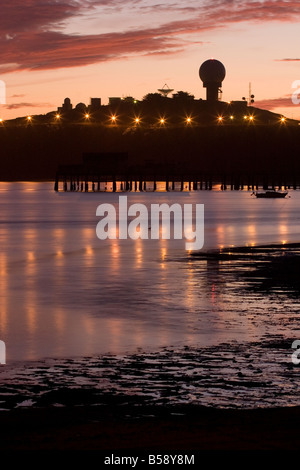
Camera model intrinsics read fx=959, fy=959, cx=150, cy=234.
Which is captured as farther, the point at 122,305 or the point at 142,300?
the point at 142,300

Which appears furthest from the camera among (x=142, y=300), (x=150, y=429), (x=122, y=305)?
(x=142, y=300)

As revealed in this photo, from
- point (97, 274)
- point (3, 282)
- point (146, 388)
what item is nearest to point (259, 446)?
point (146, 388)

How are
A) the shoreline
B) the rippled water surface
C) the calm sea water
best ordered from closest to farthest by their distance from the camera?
the shoreline
the rippled water surface
the calm sea water

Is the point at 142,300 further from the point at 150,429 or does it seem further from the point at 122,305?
the point at 150,429

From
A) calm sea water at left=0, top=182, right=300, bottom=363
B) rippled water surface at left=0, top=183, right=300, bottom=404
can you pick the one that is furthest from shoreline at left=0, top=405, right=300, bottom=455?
calm sea water at left=0, top=182, right=300, bottom=363

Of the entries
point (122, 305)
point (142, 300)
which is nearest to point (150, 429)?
point (122, 305)

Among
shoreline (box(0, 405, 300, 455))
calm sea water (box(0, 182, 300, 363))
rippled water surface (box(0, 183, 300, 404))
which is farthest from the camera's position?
calm sea water (box(0, 182, 300, 363))

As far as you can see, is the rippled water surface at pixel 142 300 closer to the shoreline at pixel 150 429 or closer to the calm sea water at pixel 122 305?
the calm sea water at pixel 122 305

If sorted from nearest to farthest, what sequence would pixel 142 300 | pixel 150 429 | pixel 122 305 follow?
pixel 150 429 < pixel 122 305 < pixel 142 300

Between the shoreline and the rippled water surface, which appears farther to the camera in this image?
the rippled water surface

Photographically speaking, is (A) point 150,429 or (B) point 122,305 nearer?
(A) point 150,429

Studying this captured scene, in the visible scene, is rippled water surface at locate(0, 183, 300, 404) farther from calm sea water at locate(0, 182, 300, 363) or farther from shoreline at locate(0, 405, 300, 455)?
shoreline at locate(0, 405, 300, 455)

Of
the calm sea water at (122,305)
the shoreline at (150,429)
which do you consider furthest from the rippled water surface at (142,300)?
the shoreline at (150,429)
